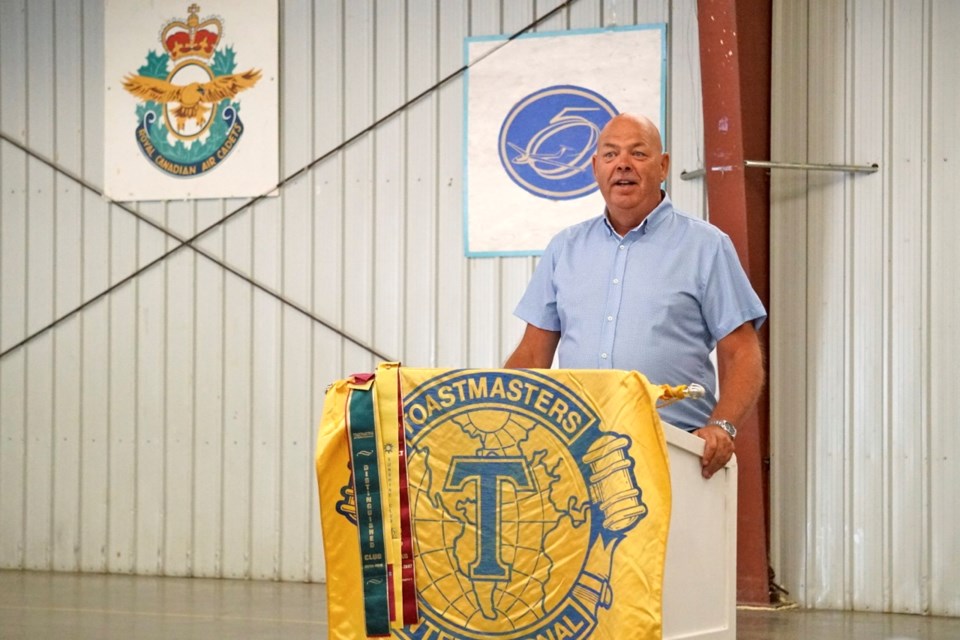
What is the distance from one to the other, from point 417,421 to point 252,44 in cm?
383

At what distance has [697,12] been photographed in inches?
192

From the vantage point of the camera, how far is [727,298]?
270cm

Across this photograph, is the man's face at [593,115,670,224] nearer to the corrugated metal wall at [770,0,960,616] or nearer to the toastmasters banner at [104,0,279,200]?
the corrugated metal wall at [770,0,960,616]

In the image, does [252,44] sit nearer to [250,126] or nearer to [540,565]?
[250,126]

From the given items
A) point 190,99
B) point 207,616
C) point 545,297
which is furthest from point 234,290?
point 545,297

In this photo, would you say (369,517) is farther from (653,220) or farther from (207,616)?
(207,616)

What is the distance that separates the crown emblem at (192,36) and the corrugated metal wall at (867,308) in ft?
8.70

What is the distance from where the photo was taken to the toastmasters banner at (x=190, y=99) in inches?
221

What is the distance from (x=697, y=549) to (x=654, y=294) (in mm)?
638

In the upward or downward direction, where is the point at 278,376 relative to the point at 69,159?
downward

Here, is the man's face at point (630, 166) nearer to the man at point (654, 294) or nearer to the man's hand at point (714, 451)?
the man at point (654, 294)

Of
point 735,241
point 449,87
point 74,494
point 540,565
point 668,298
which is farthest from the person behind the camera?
point 74,494

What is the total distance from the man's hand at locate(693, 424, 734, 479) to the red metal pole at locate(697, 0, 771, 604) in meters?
2.33

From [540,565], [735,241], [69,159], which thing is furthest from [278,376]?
[540,565]
